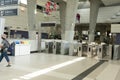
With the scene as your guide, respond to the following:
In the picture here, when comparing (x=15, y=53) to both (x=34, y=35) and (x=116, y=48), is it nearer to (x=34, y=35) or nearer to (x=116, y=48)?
(x=34, y=35)

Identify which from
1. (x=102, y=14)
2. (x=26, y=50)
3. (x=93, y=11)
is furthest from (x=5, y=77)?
(x=102, y=14)

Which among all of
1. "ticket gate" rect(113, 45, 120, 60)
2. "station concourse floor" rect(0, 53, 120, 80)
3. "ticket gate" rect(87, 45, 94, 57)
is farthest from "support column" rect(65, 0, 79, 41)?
"station concourse floor" rect(0, 53, 120, 80)

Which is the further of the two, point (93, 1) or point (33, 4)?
point (93, 1)

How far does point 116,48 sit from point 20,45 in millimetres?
6384

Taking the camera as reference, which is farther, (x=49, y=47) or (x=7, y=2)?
(x=7, y=2)

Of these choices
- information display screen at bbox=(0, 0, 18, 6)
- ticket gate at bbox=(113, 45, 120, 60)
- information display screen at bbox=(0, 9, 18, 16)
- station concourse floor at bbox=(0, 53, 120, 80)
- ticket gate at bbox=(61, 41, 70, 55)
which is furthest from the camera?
information display screen at bbox=(0, 9, 18, 16)

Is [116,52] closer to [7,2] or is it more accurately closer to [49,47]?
[49,47]

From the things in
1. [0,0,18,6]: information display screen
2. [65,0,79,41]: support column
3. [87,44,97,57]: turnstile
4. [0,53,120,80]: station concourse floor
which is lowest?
[0,53,120,80]: station concourse floor

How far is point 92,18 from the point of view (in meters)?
21.9

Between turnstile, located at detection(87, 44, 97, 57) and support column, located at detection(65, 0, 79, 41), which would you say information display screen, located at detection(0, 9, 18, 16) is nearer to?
support column, located at detection(65, 0, 79, 41)

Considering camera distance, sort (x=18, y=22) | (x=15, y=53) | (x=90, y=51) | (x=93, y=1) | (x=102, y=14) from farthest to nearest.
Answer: (x=102, y=14), (x=18, y=22), (x=93, y=1), (x=90, y=51), (x=15, y=53)

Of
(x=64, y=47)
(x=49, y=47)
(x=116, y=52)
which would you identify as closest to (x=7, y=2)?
(x=49, y=47)

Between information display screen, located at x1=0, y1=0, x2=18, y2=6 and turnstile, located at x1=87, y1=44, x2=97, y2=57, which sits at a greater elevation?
information display screen, located at x1=0, y1=0, x2=18, y2=6

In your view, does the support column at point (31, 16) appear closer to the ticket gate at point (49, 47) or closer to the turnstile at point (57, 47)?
the ticket gate at point (49, 47)
